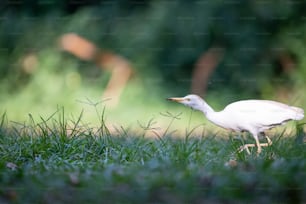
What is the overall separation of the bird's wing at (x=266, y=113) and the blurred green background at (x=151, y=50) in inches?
178

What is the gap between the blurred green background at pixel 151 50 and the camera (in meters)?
10.1

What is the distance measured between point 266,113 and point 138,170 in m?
1.33

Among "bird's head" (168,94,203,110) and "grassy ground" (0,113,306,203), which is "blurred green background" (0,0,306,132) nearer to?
"bird's head" (168,94,203,110)

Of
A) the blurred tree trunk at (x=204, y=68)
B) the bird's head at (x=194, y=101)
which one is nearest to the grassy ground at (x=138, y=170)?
the bird's head at (x=194, y=101)

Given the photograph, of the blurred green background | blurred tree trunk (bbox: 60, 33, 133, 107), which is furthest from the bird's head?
blurred tree trunk (bbox: 60, 33, 133, 107)

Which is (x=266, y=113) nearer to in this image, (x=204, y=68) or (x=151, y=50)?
(x=151, y=50)

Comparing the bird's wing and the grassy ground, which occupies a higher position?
the bird's wing

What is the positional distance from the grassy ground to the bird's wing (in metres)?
0.12

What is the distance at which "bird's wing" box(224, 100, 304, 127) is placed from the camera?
521cm

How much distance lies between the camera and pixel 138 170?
4172mm

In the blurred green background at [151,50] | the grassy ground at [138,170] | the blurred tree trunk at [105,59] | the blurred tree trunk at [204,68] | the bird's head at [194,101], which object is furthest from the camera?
the blurred tree trunk at [105,59]

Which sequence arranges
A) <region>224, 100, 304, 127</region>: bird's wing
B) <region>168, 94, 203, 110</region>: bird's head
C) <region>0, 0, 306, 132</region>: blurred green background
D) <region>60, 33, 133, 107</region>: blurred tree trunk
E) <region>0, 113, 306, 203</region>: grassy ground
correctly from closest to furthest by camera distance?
<region>0, 113, 306, 203</region>: grassy ground < <region>224, 100, 304, 127</region>: bird's wing < <region>168, 94, 203, 110</region>: bird's head < <region>0, 0, 306, 132</region>: blurred green background < <region>60, 33, 133, 107</region>: blurred tree trunk

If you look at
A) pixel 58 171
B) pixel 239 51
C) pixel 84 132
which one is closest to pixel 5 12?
pixel 239 51

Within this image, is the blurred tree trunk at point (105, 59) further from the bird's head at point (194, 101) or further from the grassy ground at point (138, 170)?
the grassy ground at point (138, 170)
